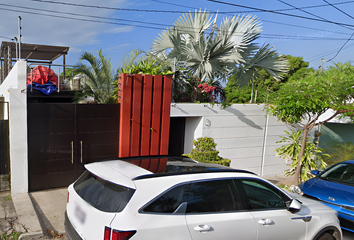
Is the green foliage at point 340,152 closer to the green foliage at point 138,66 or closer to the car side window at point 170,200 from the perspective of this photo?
the green foliage at point 138,66

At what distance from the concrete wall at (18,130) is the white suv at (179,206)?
13.0ft

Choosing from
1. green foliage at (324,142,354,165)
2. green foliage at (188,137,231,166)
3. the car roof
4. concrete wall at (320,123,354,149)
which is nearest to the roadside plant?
green foliage at (188,137,231,166)

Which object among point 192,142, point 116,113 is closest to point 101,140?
point 116,113

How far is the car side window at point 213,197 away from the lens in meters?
3.29

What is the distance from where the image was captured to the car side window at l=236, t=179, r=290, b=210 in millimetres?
3689

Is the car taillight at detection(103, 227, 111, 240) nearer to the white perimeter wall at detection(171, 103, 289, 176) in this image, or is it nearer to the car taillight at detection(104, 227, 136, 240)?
the car taillight at detection(104, 227, 136, 240)

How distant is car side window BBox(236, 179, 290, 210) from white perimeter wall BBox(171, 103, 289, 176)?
16.0ft

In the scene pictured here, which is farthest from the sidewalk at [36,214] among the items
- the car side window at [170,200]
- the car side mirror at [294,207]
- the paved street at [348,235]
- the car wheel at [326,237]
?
the paved street at [348,235]

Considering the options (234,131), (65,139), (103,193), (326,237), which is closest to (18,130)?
(65,139)

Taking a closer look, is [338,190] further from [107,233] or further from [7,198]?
[7,198]

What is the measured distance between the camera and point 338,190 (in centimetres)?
590

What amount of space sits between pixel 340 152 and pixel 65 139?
965 cm

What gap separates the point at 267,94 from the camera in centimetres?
905

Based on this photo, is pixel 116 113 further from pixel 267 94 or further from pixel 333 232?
pixel 333 232
